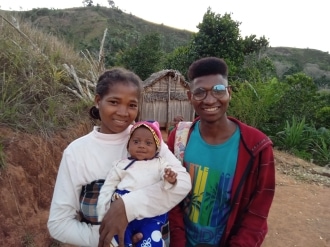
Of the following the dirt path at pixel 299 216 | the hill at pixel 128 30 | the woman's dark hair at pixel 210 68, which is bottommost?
the dirt path at pixel 299 216

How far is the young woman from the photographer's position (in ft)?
4.31

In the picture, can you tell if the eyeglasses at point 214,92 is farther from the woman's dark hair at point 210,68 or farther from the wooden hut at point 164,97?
the wooden hut at point 164,97

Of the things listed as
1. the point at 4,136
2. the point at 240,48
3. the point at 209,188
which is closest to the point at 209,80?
the point at 209,188

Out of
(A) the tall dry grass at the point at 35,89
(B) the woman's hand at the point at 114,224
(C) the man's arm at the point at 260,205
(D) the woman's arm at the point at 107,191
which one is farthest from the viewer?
(A) the tall dry grass at the point at 35,89

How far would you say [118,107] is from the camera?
148 cm

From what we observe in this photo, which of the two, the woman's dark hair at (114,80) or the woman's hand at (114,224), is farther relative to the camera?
the woman's dark hair at (114,80)

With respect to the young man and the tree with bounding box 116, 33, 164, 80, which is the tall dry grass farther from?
the tree with bounding box 116, 33, 164, 80

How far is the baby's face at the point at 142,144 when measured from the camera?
58.1 inches

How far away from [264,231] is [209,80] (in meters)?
0.80

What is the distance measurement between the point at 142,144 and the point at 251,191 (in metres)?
0.58

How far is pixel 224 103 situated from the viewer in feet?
5.15

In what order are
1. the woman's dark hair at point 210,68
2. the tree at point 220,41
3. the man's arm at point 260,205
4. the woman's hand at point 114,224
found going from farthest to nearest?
the tree at point 220,41
the woman's dark hair at point 210,68
the man's arm at point 260,205
the woman's hand at point 114,224

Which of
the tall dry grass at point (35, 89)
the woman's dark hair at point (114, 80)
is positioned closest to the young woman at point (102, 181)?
the woman's dark hair at point (114, 80)

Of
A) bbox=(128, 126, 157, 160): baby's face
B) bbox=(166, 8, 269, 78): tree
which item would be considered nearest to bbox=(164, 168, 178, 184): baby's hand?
bbox=(128, 126, 157, 160): baby's face
